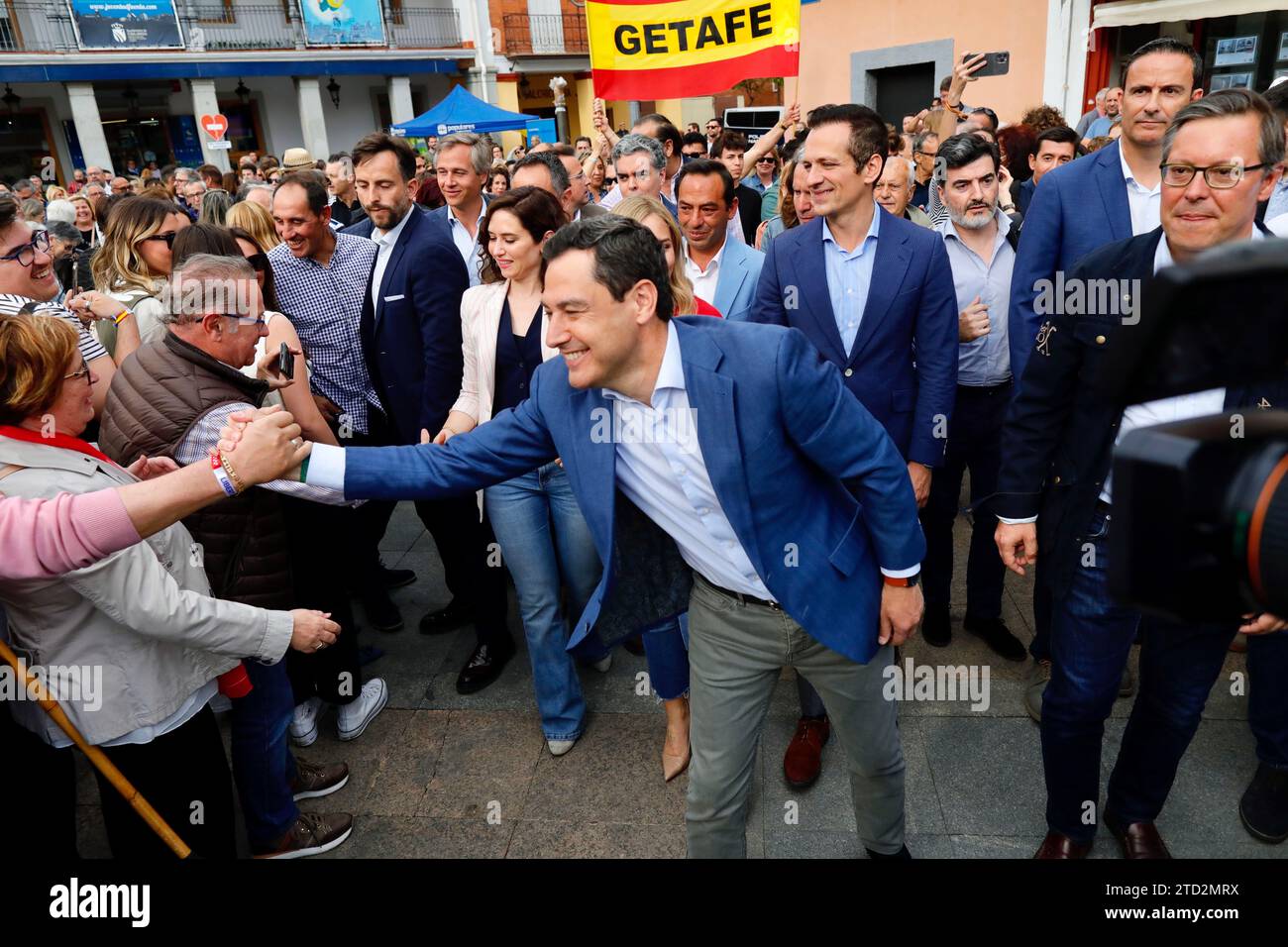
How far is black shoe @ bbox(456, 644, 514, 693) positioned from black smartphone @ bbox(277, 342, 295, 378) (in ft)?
5.33

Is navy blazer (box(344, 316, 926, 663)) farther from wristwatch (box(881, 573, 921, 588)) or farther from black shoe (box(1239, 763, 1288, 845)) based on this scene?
black shoe (box(1239, 763, 1288, 845))

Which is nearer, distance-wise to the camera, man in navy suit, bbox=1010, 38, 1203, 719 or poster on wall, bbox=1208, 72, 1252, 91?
man in navy suit, bbox=1010, 38, 1203, 719

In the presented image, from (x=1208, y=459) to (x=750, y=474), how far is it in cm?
130

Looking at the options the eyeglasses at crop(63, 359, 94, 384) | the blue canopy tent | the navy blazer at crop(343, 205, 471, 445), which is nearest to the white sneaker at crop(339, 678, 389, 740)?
the navy blazer at crop(343, 205, 471, 445)

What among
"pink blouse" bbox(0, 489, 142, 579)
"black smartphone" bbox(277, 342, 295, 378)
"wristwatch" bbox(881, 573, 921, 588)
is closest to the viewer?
"pink blouse" bbox(0, 489, 142, 579)

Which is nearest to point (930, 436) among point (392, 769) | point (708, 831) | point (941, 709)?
point (941, 709)

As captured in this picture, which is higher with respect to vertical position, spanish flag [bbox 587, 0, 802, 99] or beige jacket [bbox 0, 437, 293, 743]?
spanish flag [bbox 587, 0, 802, 99]

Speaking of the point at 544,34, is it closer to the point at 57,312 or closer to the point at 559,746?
the point at 57,312

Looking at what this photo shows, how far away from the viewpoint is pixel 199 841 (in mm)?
2613

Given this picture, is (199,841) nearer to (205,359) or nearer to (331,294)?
(205,359)

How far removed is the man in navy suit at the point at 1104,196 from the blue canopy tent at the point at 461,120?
49.4 feet

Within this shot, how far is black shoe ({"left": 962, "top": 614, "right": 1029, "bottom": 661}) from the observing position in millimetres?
3891

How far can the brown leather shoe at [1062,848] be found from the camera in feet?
9.00

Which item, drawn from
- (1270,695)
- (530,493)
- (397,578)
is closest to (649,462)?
(530,493)
